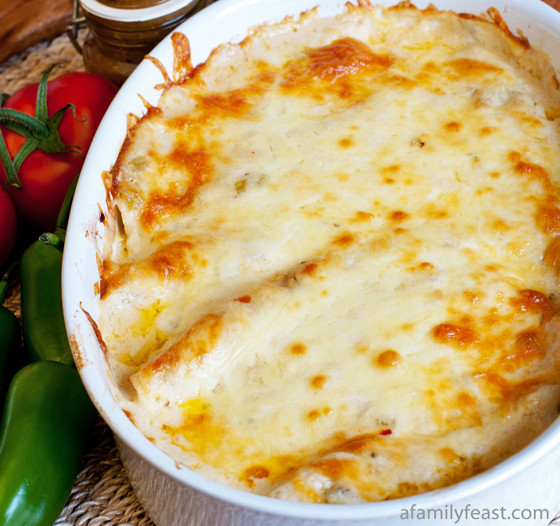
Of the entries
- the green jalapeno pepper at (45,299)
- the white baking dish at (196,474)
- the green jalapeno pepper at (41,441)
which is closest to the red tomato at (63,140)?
the green jalapeno pepper at (45,299)

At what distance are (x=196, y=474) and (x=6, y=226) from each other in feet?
5.14

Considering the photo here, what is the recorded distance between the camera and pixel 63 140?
2.84 metres

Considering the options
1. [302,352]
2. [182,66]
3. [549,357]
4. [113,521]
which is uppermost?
[182,66]

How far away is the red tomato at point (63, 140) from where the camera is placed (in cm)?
277

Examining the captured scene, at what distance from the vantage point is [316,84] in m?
2.55

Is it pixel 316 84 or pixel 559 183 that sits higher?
pixel 316 84

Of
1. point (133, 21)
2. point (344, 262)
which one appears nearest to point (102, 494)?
point (344, 262)

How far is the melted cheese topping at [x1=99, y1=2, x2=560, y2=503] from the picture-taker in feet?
5.49

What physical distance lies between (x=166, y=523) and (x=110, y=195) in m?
0.94

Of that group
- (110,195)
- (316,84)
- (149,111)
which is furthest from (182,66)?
(110,195)

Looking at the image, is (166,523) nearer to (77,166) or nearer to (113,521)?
(113,521)

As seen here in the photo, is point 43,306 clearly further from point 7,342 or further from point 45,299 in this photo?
point 7,342

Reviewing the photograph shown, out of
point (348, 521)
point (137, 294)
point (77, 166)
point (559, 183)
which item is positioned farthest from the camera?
point (77, 166)

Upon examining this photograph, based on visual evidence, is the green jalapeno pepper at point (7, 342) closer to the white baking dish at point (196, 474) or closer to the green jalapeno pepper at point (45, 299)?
the green jalapeno pepper at point (45, 299)
